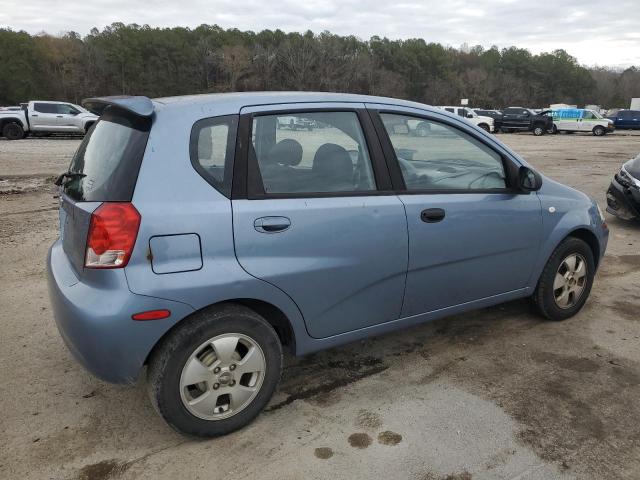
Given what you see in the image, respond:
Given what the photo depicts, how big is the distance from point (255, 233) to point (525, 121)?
37.4 meters

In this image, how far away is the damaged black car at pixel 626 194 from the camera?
7137 millimetres

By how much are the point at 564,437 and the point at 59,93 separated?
3485 inches

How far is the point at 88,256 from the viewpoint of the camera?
2410mm

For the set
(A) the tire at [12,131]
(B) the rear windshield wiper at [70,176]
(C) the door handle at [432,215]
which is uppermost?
(B) the rear windshield wiper at [70,176]

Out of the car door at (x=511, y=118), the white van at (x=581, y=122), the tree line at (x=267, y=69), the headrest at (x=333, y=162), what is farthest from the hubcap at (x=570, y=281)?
the tree line at (x=267, y=69)

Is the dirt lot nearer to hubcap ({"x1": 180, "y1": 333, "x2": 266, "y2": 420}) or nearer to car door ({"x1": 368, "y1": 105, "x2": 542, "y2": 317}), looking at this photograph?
hubcap ({"x1": 180, "y1": 333, "x2": 266, "y2": 420})

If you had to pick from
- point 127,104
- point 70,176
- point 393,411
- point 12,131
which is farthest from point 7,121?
point 393,411

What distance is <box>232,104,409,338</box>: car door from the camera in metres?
2.61

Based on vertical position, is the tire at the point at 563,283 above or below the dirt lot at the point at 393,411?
above

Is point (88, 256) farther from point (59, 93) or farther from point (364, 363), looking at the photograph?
point (59, 93)

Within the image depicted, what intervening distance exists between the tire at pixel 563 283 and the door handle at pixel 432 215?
126 centimetres

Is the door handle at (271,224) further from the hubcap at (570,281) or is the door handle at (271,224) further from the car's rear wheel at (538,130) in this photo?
the car's rear wheel at (538,130)

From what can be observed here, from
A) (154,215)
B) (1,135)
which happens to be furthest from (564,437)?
(1,135)

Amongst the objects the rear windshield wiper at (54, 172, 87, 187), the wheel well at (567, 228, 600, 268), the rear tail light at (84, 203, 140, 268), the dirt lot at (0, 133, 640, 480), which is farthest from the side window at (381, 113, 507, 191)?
the rear windshield wiper at (54, 172, 87, 187)
